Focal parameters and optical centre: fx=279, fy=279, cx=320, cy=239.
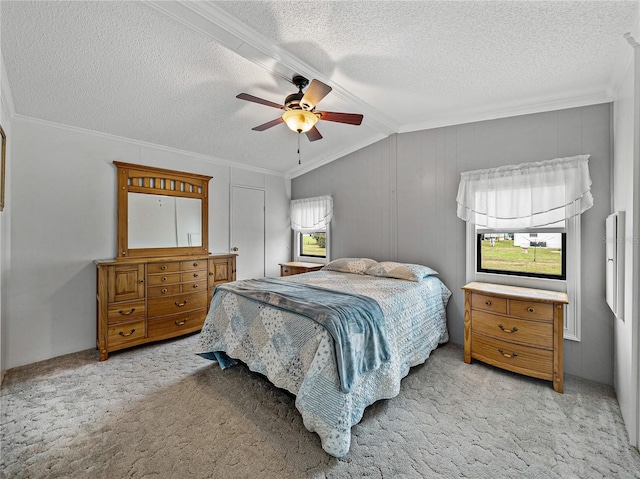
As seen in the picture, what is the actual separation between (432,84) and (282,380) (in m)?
2.95

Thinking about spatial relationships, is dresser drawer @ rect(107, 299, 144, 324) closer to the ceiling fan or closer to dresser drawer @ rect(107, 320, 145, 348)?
dresser drawer @ rect(107, 320, 145, 348)

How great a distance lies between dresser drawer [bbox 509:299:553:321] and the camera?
7.84ft

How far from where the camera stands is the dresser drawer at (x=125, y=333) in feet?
9.87

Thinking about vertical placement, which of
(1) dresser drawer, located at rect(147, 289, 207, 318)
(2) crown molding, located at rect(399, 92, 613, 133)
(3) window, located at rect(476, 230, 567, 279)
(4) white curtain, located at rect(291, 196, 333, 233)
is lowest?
(1) dresser drawer, located at rect(147, 289, 207, 318)

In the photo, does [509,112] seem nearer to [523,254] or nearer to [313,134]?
[523,254]

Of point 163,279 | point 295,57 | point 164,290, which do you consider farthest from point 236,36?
point 164,290

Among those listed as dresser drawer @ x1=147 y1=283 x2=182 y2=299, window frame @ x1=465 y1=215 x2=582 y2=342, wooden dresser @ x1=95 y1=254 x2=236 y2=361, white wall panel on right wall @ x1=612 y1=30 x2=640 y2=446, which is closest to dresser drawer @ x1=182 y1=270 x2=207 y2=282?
wooden dresser @ x1=95 y1=254 x2=236 y2=361

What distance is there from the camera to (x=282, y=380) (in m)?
2.09

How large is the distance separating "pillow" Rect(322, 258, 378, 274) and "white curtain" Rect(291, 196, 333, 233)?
99 centimetres

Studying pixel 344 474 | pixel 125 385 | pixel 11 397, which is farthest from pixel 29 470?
pixel 344 474

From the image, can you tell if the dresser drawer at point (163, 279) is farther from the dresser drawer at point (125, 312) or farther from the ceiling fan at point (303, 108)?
the ceiling fan at point (303, 108)

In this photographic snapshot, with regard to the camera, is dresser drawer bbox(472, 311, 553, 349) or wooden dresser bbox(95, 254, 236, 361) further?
wooden dresser bbox(95, 254, 236, 361)

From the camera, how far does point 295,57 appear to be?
7.62 feet

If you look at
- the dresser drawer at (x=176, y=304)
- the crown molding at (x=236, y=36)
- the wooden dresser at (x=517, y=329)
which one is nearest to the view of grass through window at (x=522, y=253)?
the wooden dresser at (x=517, y=329)
